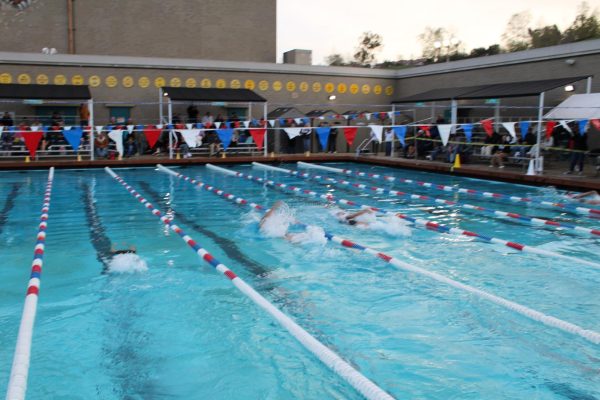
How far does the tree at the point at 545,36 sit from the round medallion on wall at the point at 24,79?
3053cm

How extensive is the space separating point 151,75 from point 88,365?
61.0ft

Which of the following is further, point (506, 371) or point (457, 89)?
point (457, 89)

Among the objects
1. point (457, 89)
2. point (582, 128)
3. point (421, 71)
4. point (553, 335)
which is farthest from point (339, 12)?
point (553, 335)

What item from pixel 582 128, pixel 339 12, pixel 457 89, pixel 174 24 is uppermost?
pixel 339 12

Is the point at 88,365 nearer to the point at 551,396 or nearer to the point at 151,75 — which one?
the point at 551,396

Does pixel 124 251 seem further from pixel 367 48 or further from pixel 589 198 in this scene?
pixel 367 48

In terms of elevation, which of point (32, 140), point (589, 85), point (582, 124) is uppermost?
point (589, 85)

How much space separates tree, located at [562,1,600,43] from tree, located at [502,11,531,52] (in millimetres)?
4563

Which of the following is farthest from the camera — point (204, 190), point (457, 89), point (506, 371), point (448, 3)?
point (448, 3)

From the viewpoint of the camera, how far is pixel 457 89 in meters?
20.5

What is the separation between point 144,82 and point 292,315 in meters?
18.0

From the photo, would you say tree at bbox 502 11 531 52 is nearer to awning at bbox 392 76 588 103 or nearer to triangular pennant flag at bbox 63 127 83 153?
awning at bbox 392 76 588 103

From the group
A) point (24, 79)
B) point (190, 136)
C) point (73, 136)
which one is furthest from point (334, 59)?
point (73, 136)

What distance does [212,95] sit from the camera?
20422mm
